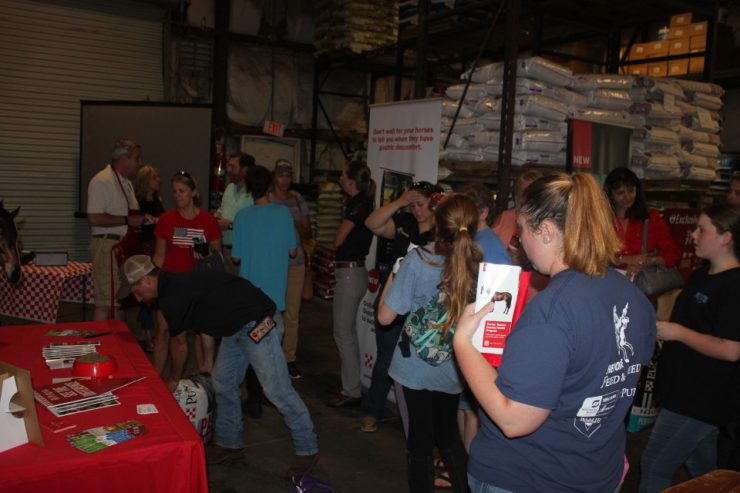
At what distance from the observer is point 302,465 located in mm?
3418

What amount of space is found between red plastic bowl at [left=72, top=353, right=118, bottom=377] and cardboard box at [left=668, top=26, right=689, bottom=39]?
711 cm

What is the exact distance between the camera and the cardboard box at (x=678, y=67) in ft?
24.0

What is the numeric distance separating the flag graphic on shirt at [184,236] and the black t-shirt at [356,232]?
1.12 m

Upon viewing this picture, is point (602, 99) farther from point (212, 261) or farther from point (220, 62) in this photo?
point (220, 62)

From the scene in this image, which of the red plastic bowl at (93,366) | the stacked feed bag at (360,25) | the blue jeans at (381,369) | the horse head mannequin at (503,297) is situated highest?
the stacked feed bag at (360,25)

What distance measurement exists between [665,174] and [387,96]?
649cm

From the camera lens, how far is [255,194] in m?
4.48

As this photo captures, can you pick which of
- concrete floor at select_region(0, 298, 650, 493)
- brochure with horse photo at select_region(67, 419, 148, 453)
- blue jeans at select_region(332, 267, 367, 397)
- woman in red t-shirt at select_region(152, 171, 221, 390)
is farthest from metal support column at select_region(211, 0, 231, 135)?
brochure with horse photo at select_region(67, 419, 148, 453)

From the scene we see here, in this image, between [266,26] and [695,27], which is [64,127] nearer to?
[266,26]

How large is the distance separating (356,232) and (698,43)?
5109mm

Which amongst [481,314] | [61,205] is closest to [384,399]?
[481,314]

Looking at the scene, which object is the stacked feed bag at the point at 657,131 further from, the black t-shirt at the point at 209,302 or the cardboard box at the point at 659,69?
the black t-shirt at the point at 209,302

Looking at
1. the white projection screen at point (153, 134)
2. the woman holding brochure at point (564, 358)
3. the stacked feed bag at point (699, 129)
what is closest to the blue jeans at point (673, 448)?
the woman holding brochure at point (564, 358)

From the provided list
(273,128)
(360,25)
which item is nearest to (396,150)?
(360,25)
